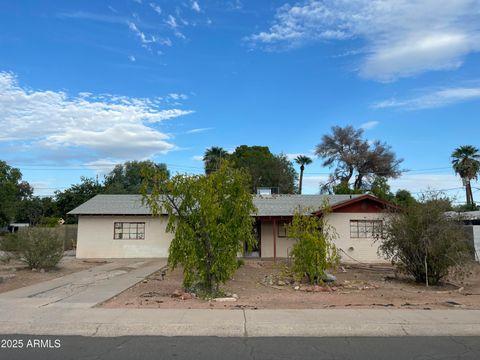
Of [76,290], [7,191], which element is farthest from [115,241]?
[7,191]

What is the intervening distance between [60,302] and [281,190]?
154ft

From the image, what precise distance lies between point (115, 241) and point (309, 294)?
16.9 meters

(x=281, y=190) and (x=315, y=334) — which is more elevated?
(x=281, y=190)

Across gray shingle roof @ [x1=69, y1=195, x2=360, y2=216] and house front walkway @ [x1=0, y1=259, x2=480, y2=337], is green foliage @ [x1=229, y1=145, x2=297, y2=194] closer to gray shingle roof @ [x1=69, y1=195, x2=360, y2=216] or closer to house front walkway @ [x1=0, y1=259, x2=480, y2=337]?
gray shingle roof @ [x1=69, y1=195, x2=360, y2=216]

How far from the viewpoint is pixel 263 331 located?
8.05 metres

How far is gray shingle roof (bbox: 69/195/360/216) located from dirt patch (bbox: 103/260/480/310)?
8.87m

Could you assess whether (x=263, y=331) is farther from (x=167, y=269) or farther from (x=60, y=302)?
(x=167, y=269)

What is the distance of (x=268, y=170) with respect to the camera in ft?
189

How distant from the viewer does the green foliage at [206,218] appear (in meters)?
12.0

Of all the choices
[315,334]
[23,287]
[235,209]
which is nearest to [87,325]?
[315,334]

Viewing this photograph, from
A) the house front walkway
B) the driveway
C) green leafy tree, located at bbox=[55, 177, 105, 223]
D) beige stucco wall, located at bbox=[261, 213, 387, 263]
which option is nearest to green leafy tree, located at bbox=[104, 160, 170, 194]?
green leafy tree, located at bbox=[55, 177, 105, 223]

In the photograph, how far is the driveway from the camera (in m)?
11.0
